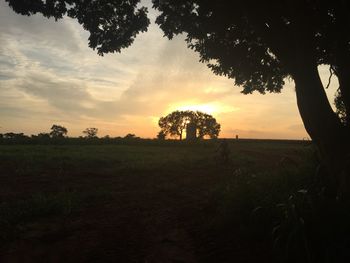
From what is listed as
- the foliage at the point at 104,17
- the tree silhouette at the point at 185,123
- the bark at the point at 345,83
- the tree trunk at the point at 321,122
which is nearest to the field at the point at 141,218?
the tree trunk at the point at 321,122

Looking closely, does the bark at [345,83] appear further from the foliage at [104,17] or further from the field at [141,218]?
the foliage at [104,17]

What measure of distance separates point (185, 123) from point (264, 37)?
250ft

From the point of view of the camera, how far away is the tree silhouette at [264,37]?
8266mm

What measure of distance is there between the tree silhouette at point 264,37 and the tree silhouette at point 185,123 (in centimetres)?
6980

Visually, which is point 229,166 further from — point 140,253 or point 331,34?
point 140,253

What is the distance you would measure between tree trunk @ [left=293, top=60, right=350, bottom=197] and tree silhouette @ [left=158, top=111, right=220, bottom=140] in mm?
75784

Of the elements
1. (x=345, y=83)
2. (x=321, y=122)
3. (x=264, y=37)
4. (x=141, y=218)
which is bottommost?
(x=141, y=218)

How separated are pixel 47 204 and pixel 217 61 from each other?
8053mm

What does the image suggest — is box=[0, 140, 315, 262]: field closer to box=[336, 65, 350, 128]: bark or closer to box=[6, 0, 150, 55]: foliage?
box=[336, 65, 350, 128]: bark

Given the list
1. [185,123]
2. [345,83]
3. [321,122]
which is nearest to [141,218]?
[321,122]

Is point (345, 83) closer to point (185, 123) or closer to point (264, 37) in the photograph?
point (264, 37)

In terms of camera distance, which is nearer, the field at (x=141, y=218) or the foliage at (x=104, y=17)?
the field at (x=141, y=218)

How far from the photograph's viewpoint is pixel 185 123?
85125 millimetres

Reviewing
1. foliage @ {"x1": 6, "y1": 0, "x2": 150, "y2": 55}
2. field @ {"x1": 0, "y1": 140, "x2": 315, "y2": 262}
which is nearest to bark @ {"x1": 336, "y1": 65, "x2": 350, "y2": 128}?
field @ {"x1": 0, "y1": 140, "x2": 315, "y2": 262}
